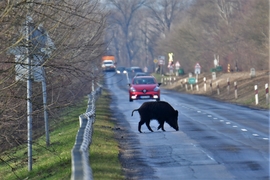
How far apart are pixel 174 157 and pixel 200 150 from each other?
4.97 feet

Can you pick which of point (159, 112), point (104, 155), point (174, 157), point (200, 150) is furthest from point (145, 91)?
point (104, 155)

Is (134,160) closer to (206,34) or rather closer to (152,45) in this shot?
(206,34)

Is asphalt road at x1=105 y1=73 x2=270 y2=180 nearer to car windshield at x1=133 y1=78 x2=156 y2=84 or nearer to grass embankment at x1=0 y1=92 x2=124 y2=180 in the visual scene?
grass embankment at x1=0 y1=92 x2=124 y2=180

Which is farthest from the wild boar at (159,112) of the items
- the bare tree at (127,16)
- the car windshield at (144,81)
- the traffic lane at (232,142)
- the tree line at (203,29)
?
the bare tree at (127,16)

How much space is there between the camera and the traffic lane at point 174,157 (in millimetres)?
13898

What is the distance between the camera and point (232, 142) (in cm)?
1975

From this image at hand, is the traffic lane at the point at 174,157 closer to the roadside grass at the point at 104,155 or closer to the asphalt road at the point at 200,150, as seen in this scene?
the asphalt road at the point at 200,150

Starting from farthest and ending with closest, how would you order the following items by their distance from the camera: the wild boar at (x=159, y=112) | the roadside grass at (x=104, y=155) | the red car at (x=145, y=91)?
the red car at (x=145, y=91), the wild boar at (x=159, y=112), the roadside grass at (x=104, y=155)

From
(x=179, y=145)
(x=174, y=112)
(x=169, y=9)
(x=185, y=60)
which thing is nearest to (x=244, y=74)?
(x=185, y=60)

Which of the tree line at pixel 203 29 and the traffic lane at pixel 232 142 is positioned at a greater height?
the tree line at pixel 203 29

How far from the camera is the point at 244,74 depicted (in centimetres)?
5828

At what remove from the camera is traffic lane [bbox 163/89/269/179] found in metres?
14.7

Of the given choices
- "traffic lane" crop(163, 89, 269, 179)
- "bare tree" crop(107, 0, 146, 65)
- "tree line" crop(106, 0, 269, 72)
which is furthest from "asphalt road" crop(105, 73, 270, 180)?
"bare tree" crop(107, 0, 146, 65)

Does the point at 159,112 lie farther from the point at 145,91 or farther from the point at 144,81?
the point at 144,81
